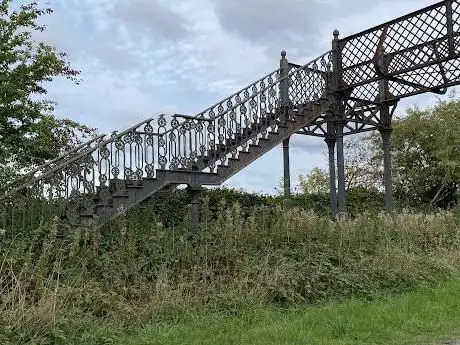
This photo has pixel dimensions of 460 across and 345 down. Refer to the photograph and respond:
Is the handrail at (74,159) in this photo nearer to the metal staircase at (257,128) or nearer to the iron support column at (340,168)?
the metal staircase at (257,128)

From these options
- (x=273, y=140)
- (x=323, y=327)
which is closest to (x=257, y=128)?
(x=273, y=140)

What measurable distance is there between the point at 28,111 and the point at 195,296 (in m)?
7.43

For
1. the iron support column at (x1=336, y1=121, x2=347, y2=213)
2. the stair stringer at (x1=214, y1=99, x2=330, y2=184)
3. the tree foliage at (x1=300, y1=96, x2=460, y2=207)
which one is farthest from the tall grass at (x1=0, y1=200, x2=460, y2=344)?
the tree foliage at (x1=300, y1=96, x2=460, y2=207)

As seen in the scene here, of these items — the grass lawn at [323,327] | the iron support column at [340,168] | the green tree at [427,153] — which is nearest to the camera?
the grass lawn at [323,327]

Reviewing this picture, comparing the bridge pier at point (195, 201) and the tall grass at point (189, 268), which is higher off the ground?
the bridge pier at point (195, 201)

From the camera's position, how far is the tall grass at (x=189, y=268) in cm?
601

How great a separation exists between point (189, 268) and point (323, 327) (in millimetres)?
2320

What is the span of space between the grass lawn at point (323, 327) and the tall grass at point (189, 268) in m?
0.38

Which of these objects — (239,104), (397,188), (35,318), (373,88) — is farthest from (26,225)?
(397,188)

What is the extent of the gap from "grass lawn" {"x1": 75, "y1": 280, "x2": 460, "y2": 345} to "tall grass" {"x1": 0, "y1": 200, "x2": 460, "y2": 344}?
377 millimetres

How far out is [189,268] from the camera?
25.1ft

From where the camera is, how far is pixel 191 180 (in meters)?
10.7

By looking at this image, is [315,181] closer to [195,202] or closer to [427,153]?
[427,153]

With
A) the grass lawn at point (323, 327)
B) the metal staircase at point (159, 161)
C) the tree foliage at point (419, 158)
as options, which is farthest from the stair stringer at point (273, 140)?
the tree foliage at point (419, 158)
